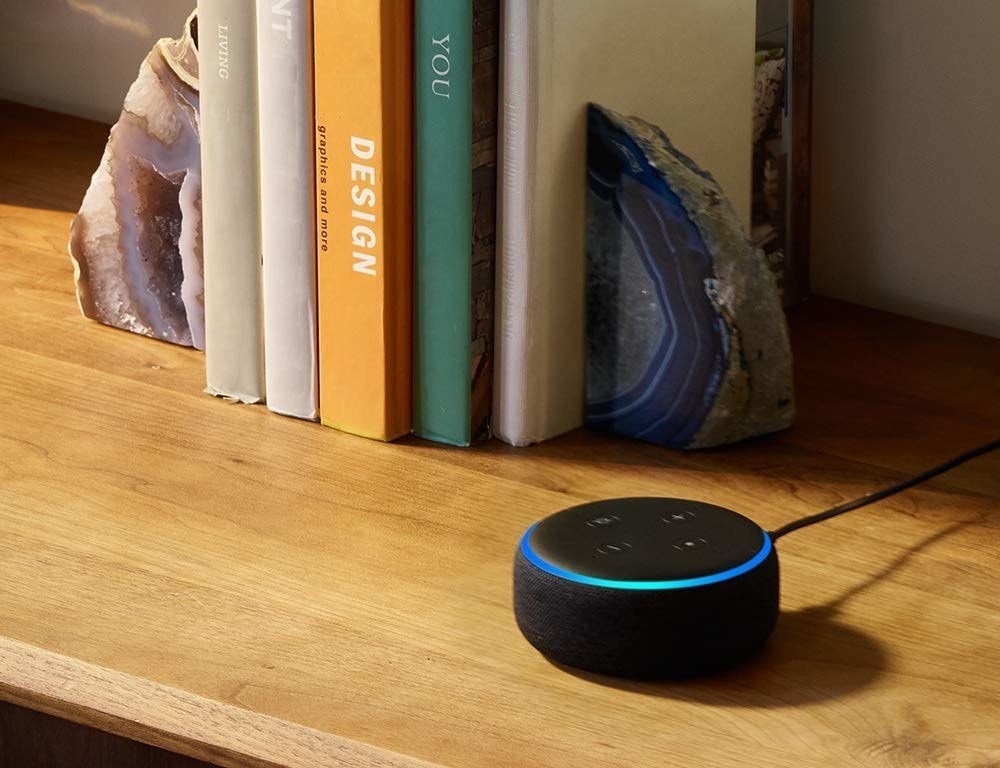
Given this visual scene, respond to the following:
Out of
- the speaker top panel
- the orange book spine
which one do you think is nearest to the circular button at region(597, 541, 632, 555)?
the speaker top panel

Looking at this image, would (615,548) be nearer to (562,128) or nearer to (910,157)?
(562,128)

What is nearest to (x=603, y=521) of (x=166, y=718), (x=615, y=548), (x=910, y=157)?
(x=615, y=548)

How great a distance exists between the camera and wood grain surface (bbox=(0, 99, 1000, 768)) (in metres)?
0.54

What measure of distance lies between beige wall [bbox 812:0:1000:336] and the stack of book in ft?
0.54

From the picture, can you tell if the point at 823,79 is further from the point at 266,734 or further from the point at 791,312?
the point at 266,734

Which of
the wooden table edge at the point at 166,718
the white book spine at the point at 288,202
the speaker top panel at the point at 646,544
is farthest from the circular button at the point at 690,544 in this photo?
the white book spine at the point at 288,202

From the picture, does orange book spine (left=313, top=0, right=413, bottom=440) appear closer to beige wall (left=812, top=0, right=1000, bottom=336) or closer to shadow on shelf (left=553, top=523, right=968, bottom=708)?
shadow on shelf (left=553, top=523, right=968, bottom=708)

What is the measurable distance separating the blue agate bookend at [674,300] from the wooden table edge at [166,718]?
29cm

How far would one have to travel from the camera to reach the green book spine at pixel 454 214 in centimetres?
70

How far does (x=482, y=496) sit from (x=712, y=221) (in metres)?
0.17

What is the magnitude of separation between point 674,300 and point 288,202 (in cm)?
19

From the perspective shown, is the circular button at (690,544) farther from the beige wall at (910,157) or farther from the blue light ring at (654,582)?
the beige wall at (910,157)

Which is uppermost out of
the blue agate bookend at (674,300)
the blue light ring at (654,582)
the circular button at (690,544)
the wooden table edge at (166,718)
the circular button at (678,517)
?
the blue agate bookend at (674,300)

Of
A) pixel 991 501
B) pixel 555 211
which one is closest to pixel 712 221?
pixel 555 211
